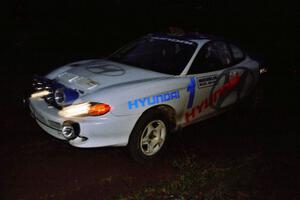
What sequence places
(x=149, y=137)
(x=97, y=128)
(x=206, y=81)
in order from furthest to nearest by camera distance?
(x=206, y=81), (x=149, y=137), (x=97, y=128)

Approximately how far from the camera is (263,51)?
11.0m

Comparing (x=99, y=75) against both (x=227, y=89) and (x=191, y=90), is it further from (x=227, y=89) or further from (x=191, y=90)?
(x=227, y=89)

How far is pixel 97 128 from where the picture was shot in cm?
410

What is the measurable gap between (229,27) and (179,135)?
8.30 metres

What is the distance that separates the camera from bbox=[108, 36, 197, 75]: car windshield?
16.7ft

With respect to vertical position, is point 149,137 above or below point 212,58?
below

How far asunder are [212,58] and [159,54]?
2.55ft

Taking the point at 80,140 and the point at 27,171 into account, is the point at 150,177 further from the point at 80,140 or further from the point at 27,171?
the point at 27,171

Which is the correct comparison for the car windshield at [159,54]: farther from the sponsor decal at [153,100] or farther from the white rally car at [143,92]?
the sponsor decal at [153,100]

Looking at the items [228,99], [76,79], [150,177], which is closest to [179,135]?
[228,99]

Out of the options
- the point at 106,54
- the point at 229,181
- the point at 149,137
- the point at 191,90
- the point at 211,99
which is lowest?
the point at 106,54

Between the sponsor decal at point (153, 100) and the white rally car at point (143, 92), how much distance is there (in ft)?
0.04

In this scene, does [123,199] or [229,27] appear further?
[229,27]

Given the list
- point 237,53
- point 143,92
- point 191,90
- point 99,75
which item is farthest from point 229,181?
point 237,53
